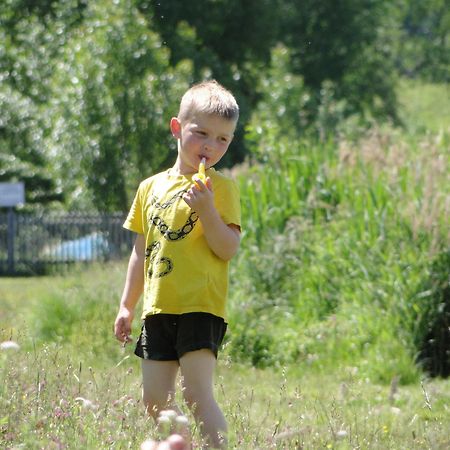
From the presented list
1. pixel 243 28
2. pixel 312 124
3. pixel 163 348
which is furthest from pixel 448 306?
pixel 243 28

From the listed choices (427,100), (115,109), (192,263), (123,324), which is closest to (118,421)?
(123,324)

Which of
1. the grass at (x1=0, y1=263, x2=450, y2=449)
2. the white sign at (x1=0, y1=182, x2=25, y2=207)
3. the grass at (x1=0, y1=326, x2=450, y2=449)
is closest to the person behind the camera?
the grass at (x1=0, y1=326, x2=450, y2=449)

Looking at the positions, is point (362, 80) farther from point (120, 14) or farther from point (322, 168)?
point (322, 168)

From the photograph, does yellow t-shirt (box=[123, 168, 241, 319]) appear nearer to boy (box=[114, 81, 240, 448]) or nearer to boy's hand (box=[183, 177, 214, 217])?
boy (box=[114, 81, 240, 448])

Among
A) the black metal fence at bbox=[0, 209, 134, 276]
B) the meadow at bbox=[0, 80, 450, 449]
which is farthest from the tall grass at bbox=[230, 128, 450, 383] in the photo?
the black metal fence at bbox=[0, 209, 134, 276]

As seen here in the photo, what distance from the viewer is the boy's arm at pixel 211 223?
4.34 metres

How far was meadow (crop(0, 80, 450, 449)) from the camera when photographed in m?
6.16

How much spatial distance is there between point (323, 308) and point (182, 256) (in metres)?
5.48

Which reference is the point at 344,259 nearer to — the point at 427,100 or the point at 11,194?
the point at 11,194

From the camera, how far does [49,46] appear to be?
3316 centimetres

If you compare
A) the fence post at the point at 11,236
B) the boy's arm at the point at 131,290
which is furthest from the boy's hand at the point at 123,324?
the fence post at the point at 11,236

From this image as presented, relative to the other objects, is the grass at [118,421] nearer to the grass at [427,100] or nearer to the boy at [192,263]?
the boy at [192,263]

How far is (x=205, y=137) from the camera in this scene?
14.9 feet

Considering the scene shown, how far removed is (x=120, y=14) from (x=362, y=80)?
71.7 ft
